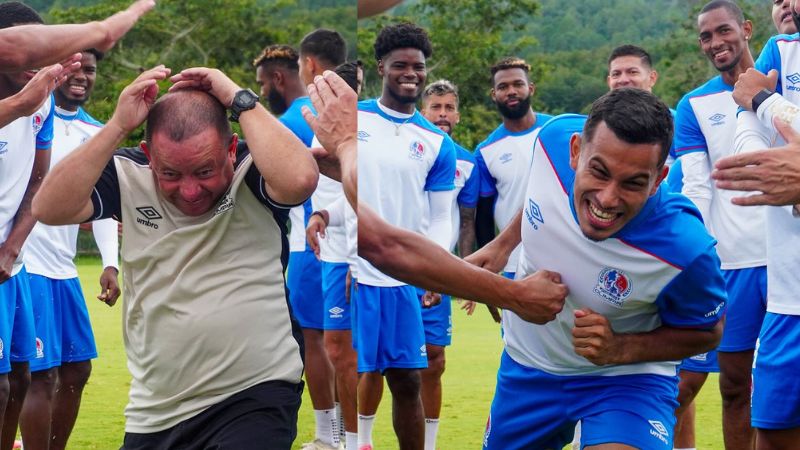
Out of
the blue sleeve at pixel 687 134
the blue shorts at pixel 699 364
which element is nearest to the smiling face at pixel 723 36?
the blue sleeve at pixel 687 134

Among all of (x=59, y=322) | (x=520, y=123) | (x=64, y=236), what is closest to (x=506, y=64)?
(x=520, y=123)

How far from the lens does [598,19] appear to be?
4887 millimetres

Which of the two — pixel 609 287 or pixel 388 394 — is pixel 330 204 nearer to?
pixel 609 287

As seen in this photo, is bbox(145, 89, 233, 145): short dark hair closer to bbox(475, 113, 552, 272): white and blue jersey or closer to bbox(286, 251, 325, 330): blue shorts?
bbox(286, 251, 325, 330): blue shorts

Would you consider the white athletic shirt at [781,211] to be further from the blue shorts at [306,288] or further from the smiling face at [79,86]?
the smiling face at [79,86]

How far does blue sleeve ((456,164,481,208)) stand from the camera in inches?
191

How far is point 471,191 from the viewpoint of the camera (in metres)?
5.07

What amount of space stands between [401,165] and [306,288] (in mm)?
1046

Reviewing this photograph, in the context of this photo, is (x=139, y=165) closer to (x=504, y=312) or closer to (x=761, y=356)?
(x=504, y=312)

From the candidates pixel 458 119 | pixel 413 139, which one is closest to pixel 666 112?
pixel 413 139

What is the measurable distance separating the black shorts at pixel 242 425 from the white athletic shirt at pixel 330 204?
0.63 metres

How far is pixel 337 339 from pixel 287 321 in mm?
550

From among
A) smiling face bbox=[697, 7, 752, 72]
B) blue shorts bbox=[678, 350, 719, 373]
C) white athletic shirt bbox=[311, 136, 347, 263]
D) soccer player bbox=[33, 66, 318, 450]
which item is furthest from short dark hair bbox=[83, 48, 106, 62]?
blue shorts bbox=[678, 350, 719, 373]

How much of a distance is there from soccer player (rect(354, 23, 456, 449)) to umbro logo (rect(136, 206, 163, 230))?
65cm
